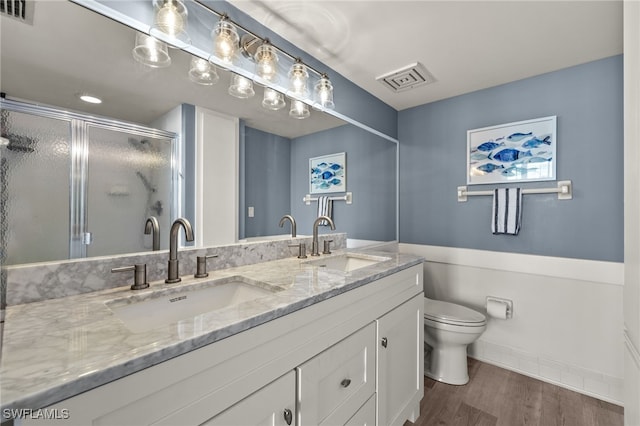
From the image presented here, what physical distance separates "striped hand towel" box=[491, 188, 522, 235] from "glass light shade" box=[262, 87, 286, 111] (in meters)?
1.72

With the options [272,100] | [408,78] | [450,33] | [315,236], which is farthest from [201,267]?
[408,78]

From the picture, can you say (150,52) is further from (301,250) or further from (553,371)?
(553,371)

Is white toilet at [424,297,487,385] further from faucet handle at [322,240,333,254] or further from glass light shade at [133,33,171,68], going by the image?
glass light shade at [133,33,171,68]

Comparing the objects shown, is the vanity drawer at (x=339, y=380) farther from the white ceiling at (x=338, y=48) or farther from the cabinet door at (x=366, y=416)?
the white ceiling at (x=338, y=48)

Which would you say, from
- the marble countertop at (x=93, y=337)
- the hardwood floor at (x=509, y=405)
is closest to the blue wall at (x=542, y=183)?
the hardwood floor at (x=509, y=405)

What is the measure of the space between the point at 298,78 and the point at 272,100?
20 centimetres

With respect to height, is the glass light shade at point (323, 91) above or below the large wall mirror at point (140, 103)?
above

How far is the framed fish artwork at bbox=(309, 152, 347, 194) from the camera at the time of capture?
73.0 inches

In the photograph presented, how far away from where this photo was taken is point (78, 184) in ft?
2.93

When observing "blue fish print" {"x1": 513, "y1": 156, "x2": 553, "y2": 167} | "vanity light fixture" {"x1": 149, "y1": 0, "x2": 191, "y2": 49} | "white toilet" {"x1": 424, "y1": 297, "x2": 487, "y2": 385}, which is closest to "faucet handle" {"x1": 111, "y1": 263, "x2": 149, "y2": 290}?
"vanity light fixture" {"x1": 149, "y1": 0, "x2": 191, "y2": 49}

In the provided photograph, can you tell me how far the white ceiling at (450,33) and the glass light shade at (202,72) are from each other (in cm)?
36

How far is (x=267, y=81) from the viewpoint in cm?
145

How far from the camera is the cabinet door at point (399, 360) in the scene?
1.26 m

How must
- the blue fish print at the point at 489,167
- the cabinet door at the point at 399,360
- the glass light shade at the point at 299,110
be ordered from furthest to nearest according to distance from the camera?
the blue fish print at the point at 489,167 < the glass light shade at the point at 299,110 < the cabinet door at the point at 399,360
